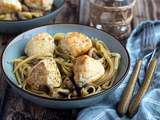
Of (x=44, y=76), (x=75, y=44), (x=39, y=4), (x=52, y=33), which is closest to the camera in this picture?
(x=44, y=76)

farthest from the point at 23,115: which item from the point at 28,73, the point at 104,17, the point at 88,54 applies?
the point at 104,17

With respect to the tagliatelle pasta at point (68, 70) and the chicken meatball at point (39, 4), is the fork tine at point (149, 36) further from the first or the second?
the chicken meatball at point (39, 4)

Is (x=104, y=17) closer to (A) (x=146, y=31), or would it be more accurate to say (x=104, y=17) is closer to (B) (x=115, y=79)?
(A) (x=146, y=31)

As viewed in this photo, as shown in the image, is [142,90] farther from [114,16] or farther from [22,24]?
[22,24]

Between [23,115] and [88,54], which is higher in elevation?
[88,54]

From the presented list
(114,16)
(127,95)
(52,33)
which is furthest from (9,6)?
(127,95)

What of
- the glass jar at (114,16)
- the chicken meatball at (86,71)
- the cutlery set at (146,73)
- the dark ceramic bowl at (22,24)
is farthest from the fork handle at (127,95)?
the dark ceramic bowl at (22,24)
